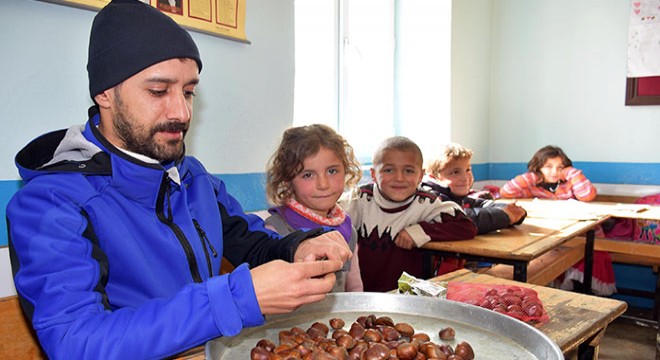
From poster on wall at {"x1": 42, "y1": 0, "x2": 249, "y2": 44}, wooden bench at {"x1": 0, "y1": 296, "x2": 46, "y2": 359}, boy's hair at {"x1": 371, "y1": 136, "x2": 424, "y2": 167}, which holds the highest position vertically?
poster on wall at {"x1": 42, "y1": 0, "x2": 249, "y2": 44}

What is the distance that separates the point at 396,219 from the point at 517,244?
1.92 ft

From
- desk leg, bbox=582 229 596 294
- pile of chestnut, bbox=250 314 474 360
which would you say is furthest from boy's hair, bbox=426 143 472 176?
pile of chestnut, bbox=250 314 474 360

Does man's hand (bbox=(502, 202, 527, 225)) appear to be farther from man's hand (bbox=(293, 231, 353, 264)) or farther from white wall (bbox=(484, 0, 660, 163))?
white wall (bbox=(484, 0, 660, 163))

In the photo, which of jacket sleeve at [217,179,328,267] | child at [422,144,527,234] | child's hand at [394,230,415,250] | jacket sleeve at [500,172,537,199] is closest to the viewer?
jacket sleeve at [217,179,328,267]

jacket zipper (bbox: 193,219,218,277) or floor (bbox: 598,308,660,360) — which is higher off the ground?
jacket zipper (bbox: 193,219,218,277)

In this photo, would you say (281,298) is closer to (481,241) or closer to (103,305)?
(103,305)

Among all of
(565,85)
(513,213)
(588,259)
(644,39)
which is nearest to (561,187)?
(588,259)

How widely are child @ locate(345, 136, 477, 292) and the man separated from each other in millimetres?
1246

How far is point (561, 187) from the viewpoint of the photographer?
4254 mm

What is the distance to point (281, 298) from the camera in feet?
3.06

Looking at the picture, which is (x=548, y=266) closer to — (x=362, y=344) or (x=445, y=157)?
(x=445, y=157)

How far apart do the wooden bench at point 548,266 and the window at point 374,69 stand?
52.1 inches

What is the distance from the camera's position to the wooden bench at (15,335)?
151 centimetres

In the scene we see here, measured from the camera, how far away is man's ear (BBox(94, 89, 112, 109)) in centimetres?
117
